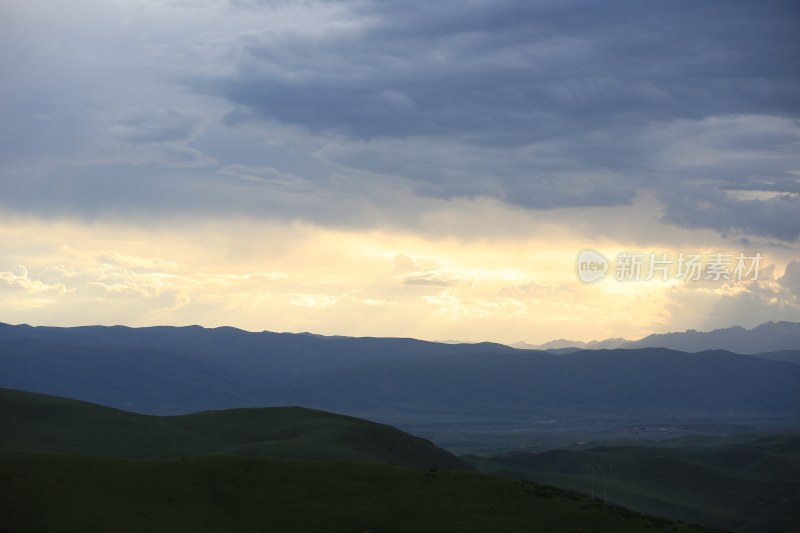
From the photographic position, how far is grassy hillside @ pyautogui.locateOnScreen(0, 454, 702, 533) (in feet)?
202

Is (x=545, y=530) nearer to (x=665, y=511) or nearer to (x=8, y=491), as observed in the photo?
(x=8, y=491)

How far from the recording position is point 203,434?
129m

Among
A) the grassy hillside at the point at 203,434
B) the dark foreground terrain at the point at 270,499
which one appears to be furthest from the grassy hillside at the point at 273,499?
the grassy hillside at the point at 203,434

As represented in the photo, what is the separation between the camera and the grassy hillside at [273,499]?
61438 mm

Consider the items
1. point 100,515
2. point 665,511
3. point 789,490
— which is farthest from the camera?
point 789,490

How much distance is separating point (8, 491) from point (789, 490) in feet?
527

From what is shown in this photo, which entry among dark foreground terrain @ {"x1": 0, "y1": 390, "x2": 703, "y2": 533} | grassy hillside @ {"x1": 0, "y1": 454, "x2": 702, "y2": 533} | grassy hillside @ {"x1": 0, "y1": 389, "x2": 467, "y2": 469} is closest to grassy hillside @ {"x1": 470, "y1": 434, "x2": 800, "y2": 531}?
grassy hillside @ {"x1": 0, "y1": 389, "x2": 467, "y2": 469}

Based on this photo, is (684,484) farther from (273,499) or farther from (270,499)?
(270,499)

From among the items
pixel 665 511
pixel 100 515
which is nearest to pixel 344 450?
pixel 100 515

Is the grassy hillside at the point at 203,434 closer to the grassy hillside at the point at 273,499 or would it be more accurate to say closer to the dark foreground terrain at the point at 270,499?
the dark foreground terrain at the point at 270,499

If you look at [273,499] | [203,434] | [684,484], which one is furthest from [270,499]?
[684,484]

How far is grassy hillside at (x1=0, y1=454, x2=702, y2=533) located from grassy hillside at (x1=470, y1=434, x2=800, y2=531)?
275ft

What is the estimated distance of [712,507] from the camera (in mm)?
165625

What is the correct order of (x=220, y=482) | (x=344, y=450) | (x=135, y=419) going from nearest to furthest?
(x=220, y=482)
(x=344, y=450)
(x=135, y=419)
